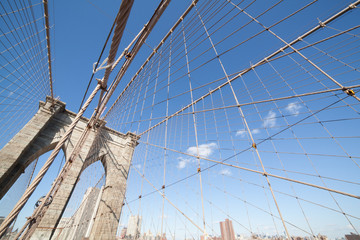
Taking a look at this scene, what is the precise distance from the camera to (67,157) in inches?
306

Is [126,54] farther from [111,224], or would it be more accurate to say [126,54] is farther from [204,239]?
[111,224]

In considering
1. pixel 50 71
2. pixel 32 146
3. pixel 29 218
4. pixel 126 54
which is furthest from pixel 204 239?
pixel 32 146

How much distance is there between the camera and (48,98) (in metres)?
7.71

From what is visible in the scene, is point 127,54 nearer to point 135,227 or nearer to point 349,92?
point 349,92

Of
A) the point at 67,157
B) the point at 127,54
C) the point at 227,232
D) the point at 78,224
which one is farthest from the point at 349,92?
the point at 227,232

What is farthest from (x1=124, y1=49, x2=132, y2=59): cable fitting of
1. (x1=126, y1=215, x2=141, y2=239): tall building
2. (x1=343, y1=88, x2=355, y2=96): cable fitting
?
(x1=126, y1=215, x2=141, y2=239): tall building

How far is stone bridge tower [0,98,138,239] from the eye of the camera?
19.7 ft

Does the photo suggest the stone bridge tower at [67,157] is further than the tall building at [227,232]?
No

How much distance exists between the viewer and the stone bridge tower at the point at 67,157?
6000mm

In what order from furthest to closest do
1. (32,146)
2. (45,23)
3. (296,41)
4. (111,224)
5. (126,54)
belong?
(111,224)
(32,146)
(45,23)
(296,41)
(126,54)

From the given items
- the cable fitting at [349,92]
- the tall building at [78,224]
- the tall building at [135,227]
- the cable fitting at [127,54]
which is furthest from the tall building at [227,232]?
the cable fitting at [127,54]

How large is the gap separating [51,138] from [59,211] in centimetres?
368

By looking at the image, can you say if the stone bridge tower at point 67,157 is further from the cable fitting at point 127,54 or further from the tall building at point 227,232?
the tall building at point 227,232

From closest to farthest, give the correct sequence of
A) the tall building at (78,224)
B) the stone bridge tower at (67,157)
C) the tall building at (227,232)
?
the stone bridge tower at (67,157), the tall building at (78,224), the tall building at (227,232)
